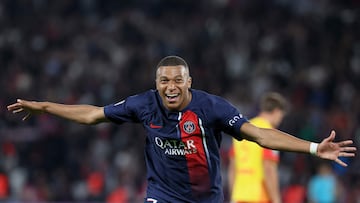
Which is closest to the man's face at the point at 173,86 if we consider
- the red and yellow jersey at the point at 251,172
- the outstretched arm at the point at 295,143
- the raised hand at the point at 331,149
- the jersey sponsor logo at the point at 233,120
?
the jersey sponsor logo at the point at 233,120

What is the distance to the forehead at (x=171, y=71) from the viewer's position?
695cm

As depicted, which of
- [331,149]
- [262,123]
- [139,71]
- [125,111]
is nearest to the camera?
[331,149]

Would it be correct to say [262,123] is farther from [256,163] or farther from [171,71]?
[171,71]

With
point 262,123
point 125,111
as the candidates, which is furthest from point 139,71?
point 125,111

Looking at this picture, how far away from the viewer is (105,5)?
19.2 m

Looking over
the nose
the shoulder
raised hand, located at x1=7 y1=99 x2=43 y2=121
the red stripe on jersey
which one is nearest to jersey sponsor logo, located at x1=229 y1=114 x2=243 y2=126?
the red stripe on jersey

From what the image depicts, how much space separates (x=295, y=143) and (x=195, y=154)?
76 cm

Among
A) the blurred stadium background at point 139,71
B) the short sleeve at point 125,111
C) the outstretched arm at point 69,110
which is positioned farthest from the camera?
the blurred stadium background at point 139,71

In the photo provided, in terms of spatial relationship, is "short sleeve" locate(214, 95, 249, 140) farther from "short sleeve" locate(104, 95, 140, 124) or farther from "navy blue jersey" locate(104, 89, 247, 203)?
"short sleeve" locate(104, 95, 140, 124)

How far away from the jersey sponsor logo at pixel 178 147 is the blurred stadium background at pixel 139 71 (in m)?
6.95

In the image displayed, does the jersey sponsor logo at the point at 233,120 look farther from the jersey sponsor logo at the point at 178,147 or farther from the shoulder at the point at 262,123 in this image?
the shoulder at the point at 262,123

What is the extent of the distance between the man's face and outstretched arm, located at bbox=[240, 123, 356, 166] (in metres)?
0.49

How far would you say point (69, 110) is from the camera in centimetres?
736

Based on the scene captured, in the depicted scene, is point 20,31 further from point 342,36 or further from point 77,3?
point 342,36
